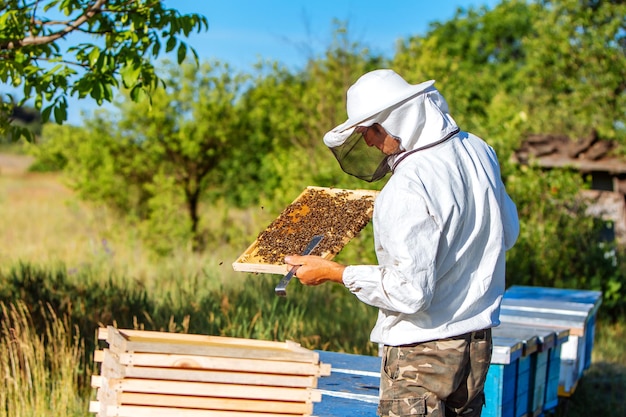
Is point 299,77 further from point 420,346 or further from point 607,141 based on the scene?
point 420,346

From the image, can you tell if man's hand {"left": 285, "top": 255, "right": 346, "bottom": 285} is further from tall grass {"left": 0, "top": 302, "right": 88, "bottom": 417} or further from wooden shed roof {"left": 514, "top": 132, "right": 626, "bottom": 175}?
wooden shed roof {"left": 514, "top": 132, "right": 626, "bottom": 175}

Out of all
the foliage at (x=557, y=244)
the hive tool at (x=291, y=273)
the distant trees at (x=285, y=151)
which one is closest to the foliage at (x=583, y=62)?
the distant trees at (x=285, y=151)

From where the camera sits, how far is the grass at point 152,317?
505 centimetres

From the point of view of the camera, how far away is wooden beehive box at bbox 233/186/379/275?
3.22 metres

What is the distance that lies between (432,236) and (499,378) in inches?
64.9

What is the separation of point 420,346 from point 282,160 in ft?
26.2

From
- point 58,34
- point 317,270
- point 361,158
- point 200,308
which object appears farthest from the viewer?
point 200,308

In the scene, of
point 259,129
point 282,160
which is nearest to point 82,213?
point 259,129

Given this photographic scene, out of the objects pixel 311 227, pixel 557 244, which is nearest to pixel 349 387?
pixel 311 227

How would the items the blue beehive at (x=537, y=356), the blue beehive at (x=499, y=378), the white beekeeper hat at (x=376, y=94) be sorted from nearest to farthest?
the white beekeeper hat at (x=376, y=94) < the blue beehive at (x=499, y=378) < the blue beehive at (x=537, y=356)

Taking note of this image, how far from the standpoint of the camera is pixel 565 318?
5.05 metres

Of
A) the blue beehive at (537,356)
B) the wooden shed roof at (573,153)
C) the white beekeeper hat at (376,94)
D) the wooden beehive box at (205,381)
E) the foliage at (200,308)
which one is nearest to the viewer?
the white beekeeper hat at (376,94)

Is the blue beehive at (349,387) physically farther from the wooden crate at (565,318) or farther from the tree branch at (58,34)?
the tree branch at (58,34)

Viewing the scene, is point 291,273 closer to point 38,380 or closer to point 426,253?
point 426,253
